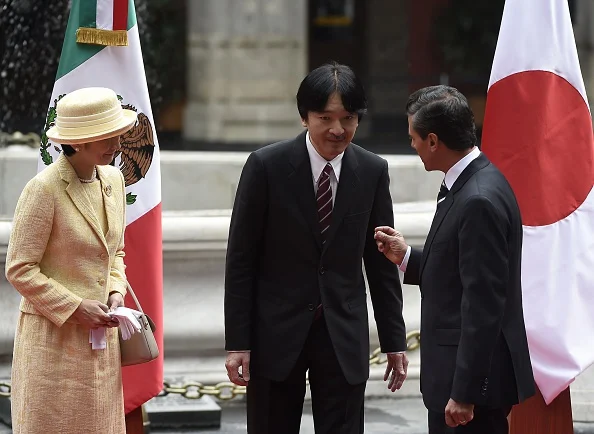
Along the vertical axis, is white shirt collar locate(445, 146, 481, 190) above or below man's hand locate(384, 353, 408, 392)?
above

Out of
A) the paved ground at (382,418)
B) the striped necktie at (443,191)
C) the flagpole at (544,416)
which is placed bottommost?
the paved ground at (382,418)

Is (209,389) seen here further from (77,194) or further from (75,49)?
(77,194)

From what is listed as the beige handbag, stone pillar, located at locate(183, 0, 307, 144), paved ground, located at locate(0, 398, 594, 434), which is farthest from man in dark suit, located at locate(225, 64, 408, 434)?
stone pillar, located at locate(183, 0, 307, 144)

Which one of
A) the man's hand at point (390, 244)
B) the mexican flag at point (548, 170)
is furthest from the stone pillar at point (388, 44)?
the man's hand at point (390, 244)

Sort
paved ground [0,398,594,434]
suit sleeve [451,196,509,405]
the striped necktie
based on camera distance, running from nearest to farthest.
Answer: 1. suit sleeve [451,196,509,405]
2. the striped necktie
3. paved ground [0,398,594,434]

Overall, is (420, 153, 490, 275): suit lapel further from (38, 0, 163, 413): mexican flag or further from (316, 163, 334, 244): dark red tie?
(38, 0, 163, 413): mexican flag

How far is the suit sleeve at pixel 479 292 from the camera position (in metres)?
3.46

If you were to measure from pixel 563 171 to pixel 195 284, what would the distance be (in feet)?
6.72

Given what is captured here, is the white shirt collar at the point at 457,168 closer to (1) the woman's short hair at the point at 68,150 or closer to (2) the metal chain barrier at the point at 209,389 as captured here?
(1) the woman's short hair at the point at 68,150

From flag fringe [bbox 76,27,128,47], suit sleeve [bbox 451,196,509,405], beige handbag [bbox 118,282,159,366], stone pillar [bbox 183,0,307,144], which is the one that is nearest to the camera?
suit sleeve [bbox 451,196,509,405]

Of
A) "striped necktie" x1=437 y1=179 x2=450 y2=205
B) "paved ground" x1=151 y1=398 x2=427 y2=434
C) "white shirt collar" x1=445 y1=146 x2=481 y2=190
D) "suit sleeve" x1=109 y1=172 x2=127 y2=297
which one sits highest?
"white shirt collar" x1=445 y1=146 x2=481 y2=190

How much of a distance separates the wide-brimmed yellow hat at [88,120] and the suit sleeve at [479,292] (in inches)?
42.4

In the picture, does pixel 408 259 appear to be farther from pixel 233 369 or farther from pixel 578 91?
pixel 578 91

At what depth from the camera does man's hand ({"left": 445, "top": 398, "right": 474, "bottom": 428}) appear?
3486 millimetres
